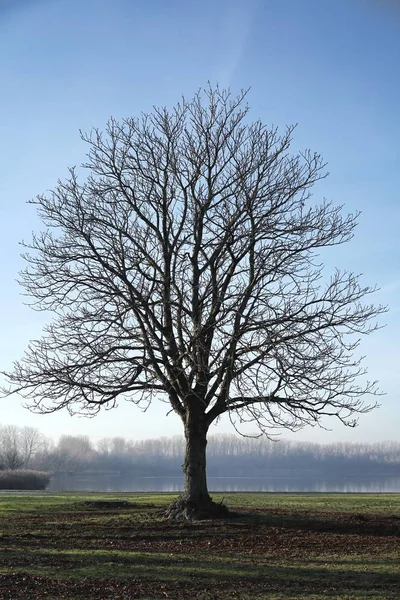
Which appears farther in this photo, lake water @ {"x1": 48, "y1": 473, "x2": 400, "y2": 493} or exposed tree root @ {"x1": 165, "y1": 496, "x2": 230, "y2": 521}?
lake water @ {"x1": 48, "y1": 473, "x2": 400, "y2": 493}

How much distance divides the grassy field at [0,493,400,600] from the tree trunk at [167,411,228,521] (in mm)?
540

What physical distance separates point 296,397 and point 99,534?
5494 mm

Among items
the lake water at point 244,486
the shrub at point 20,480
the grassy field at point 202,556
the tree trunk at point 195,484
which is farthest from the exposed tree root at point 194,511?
the shrub at point 20,480

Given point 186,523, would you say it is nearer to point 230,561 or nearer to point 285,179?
point 230,561

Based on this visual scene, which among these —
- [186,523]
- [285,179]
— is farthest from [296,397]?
[285,179]

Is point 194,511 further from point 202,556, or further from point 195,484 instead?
point 202,556

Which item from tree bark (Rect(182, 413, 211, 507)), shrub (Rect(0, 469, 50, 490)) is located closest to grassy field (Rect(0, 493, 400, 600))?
tree bark (Rect(182, 413, 211, 507))

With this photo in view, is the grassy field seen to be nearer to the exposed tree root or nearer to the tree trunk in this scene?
the exposed tree root

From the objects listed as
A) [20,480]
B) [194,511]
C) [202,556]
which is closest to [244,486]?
[20,480]

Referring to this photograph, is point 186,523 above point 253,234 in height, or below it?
below

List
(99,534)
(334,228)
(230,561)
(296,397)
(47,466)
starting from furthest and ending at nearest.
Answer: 1. (47,466)
2. (334,228)
3. (296,397)
4. (99,534)
5. (230,561)

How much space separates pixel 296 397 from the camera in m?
16.1

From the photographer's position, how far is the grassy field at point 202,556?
822 cm

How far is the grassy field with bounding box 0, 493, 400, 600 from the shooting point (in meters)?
8.22
